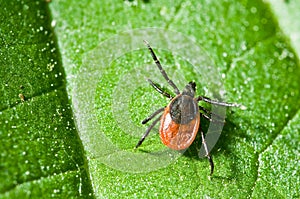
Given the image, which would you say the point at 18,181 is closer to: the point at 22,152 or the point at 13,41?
the point at 22,152

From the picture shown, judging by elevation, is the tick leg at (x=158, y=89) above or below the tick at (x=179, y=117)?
above

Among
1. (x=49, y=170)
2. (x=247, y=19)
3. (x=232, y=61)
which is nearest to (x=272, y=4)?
(x=247, y=19)

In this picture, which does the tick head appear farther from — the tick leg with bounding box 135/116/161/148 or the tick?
the tick leg with bounding box 135/116/161/148

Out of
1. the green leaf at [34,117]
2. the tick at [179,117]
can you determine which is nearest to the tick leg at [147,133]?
the tick at [179,117]

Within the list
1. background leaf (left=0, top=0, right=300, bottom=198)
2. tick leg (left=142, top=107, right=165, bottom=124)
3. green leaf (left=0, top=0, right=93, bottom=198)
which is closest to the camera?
green leaf (left=0, top=0, right=93, bottom=198)

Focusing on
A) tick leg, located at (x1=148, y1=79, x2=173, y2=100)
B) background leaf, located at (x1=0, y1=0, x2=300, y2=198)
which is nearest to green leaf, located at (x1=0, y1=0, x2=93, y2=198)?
background leaf, located at (x1=0, y1=0, x2=300, y2=198)

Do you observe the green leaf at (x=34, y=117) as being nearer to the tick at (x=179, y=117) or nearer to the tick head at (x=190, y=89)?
the tick at (x=179, y=117)

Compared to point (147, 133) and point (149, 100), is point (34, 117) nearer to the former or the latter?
point (147, 133)
